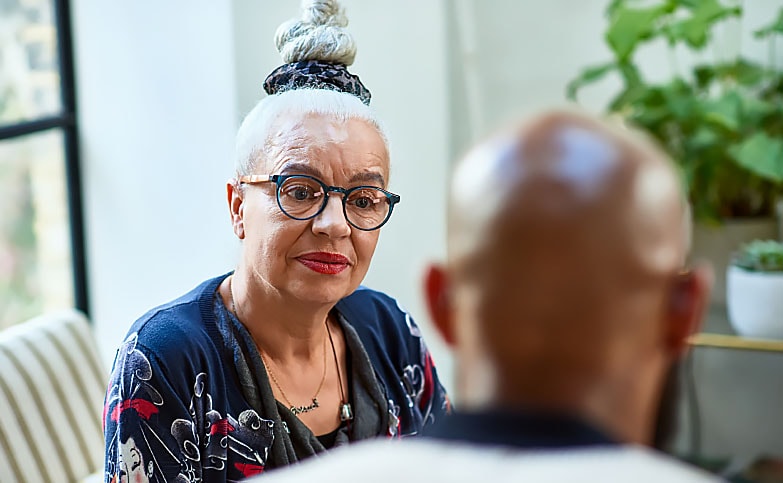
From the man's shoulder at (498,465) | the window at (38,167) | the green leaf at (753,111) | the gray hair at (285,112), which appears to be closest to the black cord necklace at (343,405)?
the gray hair at (285,112)

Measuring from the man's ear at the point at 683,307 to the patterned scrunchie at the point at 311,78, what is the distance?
1145 millimetres

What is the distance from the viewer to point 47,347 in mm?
2492

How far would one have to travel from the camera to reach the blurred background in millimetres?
3107

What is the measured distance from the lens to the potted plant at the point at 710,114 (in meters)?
3.24

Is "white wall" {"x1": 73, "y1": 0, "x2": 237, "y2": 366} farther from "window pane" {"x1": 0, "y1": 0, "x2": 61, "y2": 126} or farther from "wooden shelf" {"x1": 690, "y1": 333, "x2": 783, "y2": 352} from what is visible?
"wooden shelf" {"x1": 690, "y1": 333, "x2": 783, "y2": 352}

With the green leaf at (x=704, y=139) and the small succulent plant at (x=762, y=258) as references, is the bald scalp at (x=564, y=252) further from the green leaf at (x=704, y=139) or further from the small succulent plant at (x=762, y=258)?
the green leaf at (x=704, y=139)

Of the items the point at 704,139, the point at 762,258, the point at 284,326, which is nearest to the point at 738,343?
the point at 762,258

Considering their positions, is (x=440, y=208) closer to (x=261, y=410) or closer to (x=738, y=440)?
(x=738, y=440)

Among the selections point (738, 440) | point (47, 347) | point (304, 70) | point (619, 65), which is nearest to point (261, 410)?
point (304, 70)

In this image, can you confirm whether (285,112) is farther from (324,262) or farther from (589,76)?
(589,76)

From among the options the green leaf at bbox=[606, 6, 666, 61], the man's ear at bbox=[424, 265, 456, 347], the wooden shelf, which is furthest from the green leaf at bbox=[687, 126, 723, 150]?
the man's ear at bbox=[424, 265, 456, 347]

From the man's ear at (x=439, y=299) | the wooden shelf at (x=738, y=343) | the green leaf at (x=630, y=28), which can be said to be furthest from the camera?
the green leaf at (x=630, y=28)

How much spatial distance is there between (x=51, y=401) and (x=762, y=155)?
6.59ft

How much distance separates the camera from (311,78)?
1.84 metres
